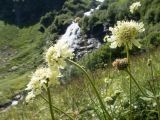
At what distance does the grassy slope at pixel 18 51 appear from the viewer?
151312 millimetres

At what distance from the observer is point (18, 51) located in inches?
6890

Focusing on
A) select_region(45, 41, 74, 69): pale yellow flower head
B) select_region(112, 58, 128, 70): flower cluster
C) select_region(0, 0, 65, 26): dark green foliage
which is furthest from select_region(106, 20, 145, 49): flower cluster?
select_region(0, 0, 65, 26): dark green foliage

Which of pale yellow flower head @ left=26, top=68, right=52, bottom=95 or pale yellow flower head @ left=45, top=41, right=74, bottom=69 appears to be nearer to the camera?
pale yellow flower head @ left=26, top=68, right=52, bottom=95

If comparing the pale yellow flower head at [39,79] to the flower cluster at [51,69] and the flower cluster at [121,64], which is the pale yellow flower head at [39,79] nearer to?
the flower cluster at [51,69]

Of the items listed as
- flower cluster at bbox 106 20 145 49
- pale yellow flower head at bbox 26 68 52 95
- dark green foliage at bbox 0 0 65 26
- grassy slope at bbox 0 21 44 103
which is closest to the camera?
pale yellow flower head at bbox 26 68 52 95

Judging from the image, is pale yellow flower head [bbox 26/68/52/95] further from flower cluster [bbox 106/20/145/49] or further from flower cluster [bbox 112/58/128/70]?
flower cluster [bbox 106/20/145/49]

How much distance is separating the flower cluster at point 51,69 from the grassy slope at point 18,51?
132743mm

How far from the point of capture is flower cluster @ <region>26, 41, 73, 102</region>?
9.65 feet

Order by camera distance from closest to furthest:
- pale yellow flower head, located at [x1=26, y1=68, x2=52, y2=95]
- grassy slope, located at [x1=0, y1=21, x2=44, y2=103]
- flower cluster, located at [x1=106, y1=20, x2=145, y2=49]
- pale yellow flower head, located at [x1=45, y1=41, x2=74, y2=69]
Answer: pale yellow flower head, located at [x1=26, y1=68, x2=52, y2=95]
pale yellow flower head, located at [x1=45, y1=41, x2=74, y2=69]
flower cluster, located at [x1=106, y1=20, x2=145, y2=49]
grassy slope, located at [x1=0, y1=21, x2=44, y2=103]

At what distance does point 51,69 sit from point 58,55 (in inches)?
4.2

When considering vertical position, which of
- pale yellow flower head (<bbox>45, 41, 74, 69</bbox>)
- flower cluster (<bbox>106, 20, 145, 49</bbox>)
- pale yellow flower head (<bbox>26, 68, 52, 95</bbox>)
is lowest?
pale yellow flower head (<bbox>26, 68, 52, 95</bbox>)

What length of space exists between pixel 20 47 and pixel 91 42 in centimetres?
5328

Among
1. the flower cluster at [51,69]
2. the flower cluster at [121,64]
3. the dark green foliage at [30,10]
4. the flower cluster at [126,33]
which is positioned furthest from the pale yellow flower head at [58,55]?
the dark green foliage at [30,10]

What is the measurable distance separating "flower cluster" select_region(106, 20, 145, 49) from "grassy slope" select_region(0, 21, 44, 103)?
435 ft
